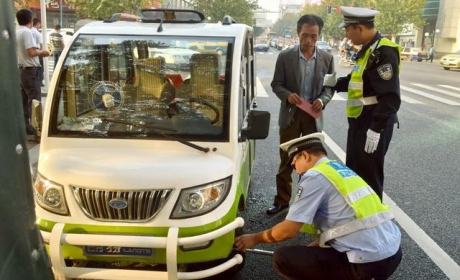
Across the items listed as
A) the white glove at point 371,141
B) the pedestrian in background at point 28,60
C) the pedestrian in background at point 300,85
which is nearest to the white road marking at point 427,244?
the white glove at point 371,141

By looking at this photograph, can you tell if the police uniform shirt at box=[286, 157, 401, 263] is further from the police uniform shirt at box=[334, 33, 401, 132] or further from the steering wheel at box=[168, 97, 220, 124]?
the police uniform shirt at box=[334, 33, 401, 132]

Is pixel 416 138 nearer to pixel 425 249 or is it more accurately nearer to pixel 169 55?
pixel 425 249

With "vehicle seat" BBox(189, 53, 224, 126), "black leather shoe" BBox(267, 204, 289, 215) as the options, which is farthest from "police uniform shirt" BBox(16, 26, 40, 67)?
"black leather shoe" BBox(267, 204, 289, 215)

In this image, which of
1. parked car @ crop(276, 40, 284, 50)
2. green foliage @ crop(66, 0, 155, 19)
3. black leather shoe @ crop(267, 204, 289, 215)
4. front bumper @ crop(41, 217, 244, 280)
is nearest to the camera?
front bumper @ crop(41, 217, 244, 280)

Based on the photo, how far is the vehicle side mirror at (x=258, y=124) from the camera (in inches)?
129

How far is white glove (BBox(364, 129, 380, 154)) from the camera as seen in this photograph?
12.0 feet

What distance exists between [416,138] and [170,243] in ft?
24.3

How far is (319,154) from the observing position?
2.81 meters

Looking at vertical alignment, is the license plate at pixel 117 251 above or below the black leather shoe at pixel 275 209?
above

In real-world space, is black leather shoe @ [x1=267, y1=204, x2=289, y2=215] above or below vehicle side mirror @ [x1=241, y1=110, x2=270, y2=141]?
below

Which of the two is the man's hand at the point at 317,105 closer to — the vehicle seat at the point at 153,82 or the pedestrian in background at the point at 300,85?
the pedestrian in background at the point at 300,85

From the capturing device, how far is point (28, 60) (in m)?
7.36

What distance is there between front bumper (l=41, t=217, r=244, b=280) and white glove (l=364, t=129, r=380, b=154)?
164cm

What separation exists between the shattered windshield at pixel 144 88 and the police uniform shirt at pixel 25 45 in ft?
13.6
